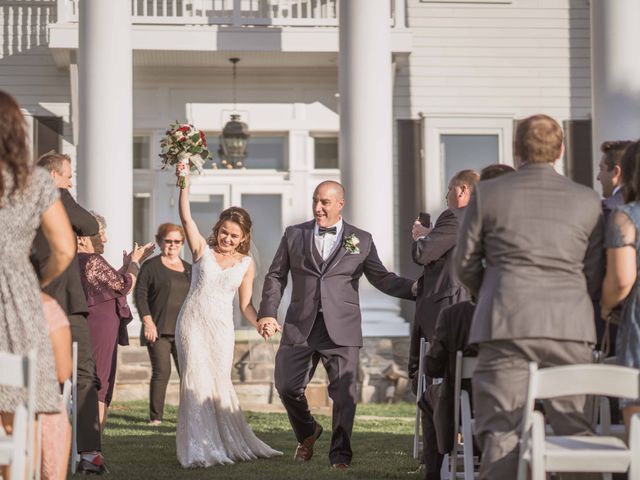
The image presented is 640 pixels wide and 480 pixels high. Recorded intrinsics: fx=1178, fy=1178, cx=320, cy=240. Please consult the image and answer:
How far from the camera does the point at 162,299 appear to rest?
1200cm

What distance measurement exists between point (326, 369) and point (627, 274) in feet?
11.4

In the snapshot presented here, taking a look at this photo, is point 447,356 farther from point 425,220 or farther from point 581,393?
point 425,220

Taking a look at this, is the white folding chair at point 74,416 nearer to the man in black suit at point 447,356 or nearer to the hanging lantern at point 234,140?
the man in black suit at point 447,356

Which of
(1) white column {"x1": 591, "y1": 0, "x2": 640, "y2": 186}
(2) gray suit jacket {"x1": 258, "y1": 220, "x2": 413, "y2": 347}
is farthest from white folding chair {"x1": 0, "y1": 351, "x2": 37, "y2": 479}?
(1) white column {"x1": 591, "y1": 0, "x2": 640, "y2": 186}

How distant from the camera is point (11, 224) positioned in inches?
196

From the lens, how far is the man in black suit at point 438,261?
802 cm

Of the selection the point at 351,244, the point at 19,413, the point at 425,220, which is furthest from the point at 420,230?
the point at 19,413

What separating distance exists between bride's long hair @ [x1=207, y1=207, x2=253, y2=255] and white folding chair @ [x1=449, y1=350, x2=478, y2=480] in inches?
107

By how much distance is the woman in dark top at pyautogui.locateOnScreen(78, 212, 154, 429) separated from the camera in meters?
8.69

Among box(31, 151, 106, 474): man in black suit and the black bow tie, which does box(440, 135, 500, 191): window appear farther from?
box(31, 151, 106, 474): man in black suit

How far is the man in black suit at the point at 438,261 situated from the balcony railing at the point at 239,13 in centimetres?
746

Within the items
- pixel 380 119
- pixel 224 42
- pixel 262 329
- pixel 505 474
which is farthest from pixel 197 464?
pixel 224 42

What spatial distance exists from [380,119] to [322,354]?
5.42 meters

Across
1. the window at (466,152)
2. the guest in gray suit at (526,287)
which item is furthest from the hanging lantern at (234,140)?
the guest in gray suit at (526,287)
